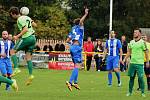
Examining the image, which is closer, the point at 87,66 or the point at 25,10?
the point at 25,10

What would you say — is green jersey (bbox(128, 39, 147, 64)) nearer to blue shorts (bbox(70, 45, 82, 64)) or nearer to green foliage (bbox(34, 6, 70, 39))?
blue shorts (bbox(70, 45, 82, 64))

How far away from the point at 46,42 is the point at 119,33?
22186mm

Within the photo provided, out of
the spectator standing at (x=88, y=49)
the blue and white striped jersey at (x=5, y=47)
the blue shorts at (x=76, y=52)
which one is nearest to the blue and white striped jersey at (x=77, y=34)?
the blue shorts at (x=76, y=52)

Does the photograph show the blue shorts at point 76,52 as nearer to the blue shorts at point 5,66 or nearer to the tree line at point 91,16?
the blue shorts at point 5,66

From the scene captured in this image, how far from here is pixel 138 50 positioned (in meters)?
19.0

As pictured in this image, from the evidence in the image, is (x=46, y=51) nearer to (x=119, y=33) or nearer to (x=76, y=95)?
(x=76, y=95)

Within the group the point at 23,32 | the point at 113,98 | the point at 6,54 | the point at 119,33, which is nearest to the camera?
the point at 113,98

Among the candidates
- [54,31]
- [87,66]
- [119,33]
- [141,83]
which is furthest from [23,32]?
[119,33]

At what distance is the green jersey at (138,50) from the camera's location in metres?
18.9

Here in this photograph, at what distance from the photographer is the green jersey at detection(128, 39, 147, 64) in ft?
62.1

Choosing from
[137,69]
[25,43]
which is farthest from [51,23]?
[137,69]

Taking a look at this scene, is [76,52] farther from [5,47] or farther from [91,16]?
[91,16]

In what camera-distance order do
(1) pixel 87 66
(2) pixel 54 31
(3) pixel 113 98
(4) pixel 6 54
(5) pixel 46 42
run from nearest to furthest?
(3) pixel 113 98, (4) pixel 6 54, (1) pixel 87 66, (5) pixel 46 42, (2) pixel 54 31

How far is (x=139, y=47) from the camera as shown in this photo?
18953 millimetres
